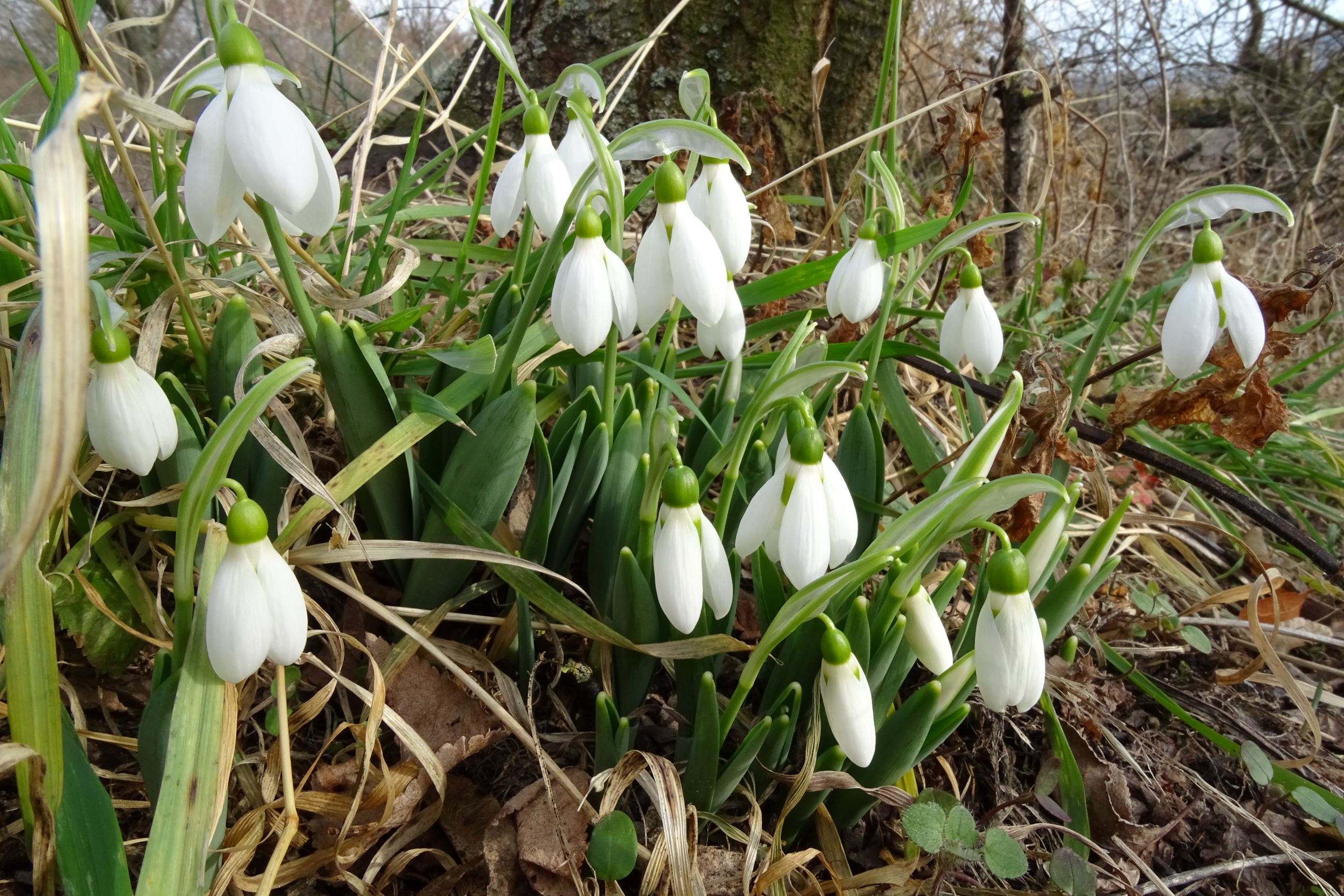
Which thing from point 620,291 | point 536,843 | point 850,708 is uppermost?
point 620,291

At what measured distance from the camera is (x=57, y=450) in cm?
43

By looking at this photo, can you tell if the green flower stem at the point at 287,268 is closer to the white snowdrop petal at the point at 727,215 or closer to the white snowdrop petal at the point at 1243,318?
the white snowdrop petal at the point at 727,215

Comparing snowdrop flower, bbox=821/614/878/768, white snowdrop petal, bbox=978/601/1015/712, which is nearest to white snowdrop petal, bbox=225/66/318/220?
snowdrop flower, bbox=821/614/878/768

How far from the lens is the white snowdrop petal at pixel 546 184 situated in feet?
3.42

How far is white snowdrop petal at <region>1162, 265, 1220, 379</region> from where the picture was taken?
1.15 meters

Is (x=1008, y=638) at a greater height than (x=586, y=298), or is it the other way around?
(x=586, y=298)

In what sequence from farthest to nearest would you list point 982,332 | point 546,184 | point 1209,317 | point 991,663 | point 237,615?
point 982,332 < point 1209,317 < point 546,184 < point 991,663 < point 237,615

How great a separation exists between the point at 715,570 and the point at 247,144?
63 cm

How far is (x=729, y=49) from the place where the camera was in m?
2.44

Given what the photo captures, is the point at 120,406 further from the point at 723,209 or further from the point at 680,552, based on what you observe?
the point at 723,209

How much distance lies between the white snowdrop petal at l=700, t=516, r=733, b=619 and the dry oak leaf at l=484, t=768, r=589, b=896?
31cm

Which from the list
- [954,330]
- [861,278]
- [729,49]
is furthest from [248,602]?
[729,49]

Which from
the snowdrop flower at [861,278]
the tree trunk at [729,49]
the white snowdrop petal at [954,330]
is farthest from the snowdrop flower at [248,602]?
the tree trunk at [729,49]

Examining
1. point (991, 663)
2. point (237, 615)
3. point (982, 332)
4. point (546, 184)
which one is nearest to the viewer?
point (237, 615)
